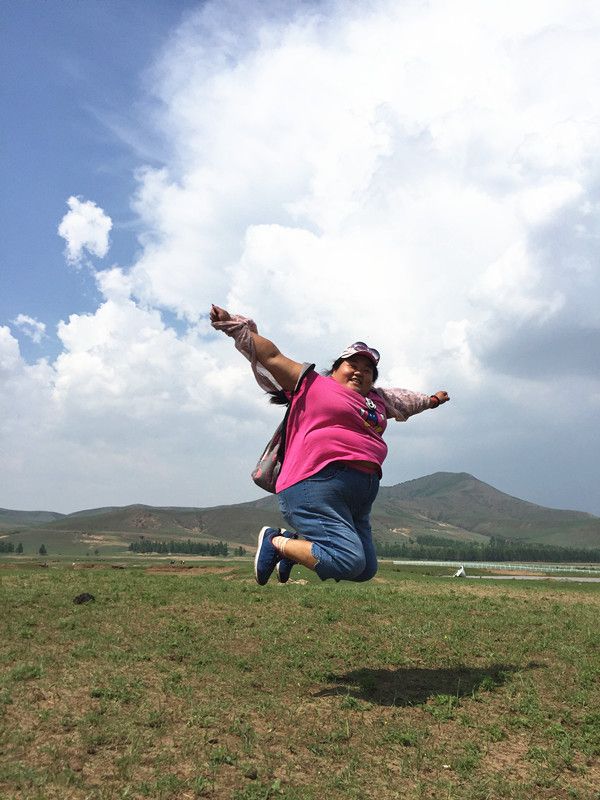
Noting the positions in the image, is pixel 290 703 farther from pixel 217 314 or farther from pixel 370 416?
pixel 217 314

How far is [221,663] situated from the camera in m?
8.41

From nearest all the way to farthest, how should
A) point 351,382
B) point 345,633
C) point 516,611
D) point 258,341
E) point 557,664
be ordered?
point 258,341, point 351,382, point 557,664, point 345,633, point 516,611

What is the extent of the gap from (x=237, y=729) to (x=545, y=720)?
12.4 ft

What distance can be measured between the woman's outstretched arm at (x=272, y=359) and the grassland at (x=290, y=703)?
3.96 meters

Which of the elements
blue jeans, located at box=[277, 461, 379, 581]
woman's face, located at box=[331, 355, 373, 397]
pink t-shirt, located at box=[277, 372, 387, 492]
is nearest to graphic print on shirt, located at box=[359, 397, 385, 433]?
pink t-shirt, located at box=[277, 372, 387, 492]

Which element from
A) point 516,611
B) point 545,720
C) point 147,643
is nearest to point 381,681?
point 545,720

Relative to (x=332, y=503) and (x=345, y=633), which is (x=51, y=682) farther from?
(x=345, y=633)

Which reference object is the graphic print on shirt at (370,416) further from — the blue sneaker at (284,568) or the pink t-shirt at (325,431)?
the blue sneaker at (284,568)

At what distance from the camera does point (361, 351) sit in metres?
7.75

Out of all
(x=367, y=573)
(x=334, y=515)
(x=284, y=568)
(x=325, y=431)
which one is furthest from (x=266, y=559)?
(x=325, y=431)

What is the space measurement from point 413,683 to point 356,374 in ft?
14.4

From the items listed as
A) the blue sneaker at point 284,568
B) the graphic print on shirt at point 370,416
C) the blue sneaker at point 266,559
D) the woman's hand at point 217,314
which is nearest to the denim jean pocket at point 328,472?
the graphic print on shirt at point 370,416

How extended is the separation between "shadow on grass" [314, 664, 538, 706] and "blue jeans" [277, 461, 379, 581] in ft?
5.57

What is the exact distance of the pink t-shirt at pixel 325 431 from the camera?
7.14 metres
